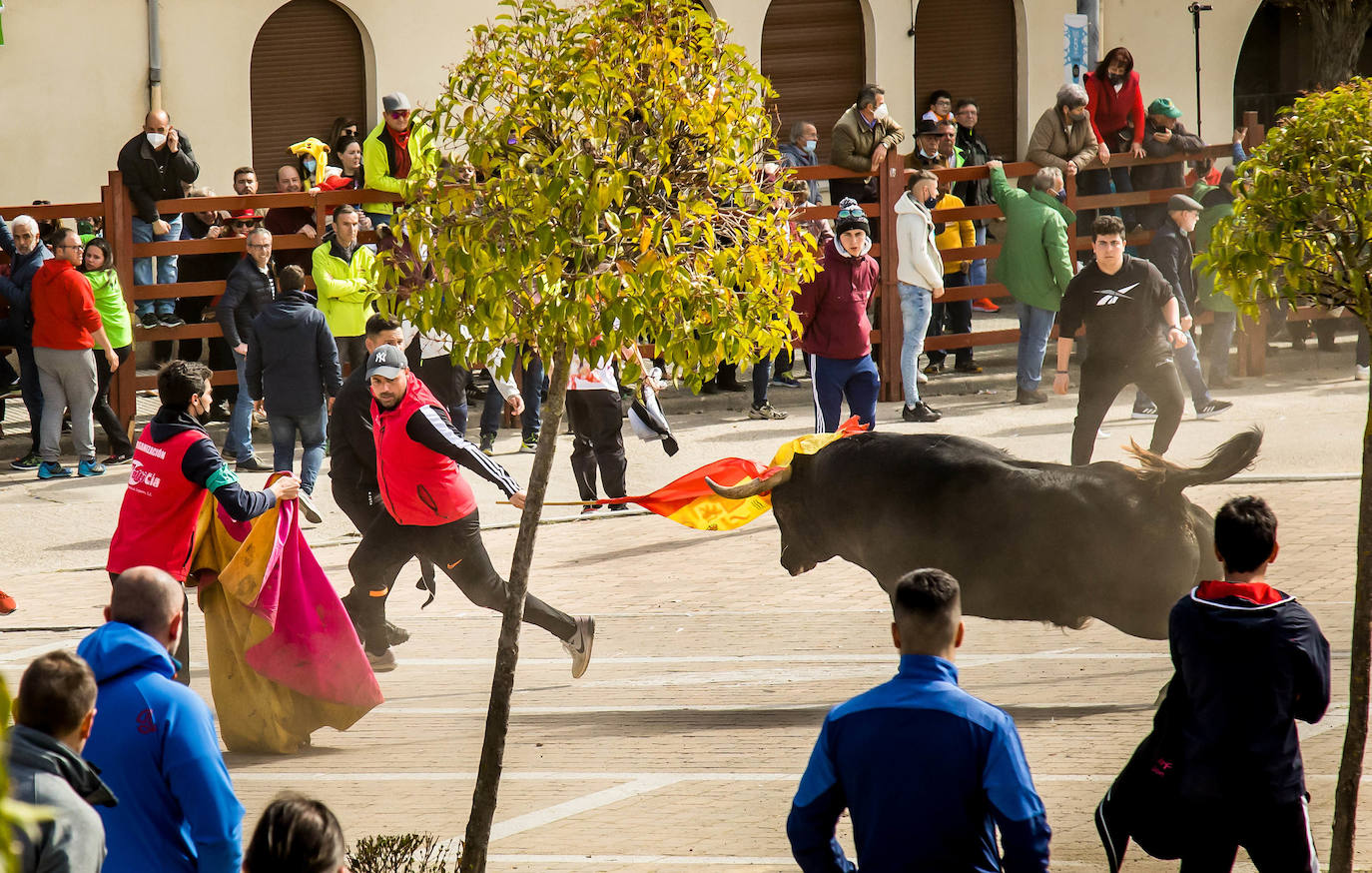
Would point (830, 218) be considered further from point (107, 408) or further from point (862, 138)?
point (107, 408)

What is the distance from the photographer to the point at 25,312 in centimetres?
1461

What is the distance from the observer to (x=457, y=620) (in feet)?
36.8

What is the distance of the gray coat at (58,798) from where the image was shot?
3.85 m

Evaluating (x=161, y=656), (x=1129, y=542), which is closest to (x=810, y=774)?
(x=161, y=656)

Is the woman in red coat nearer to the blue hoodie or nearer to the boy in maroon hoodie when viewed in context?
the boy in maroon hoodie

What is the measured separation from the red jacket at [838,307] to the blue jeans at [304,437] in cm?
383

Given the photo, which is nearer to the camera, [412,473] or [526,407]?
[412,473]

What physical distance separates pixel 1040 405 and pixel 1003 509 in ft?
30.9

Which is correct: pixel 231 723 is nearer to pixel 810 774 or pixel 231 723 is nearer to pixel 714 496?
pixel 714 496

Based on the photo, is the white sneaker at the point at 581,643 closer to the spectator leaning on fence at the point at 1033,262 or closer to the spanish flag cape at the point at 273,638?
the spanish flag cape at the point at 273,638

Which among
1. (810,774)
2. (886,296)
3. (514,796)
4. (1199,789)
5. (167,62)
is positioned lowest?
(514,796)

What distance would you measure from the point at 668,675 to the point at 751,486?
135cm

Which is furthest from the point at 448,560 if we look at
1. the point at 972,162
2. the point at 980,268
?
the point at 972,162

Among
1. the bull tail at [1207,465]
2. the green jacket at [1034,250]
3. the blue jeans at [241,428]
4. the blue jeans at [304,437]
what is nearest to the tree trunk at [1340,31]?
the green jacket at [1034,250]
